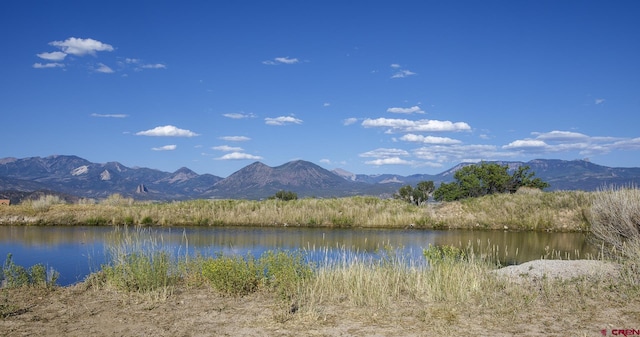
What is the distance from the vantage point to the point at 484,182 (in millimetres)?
49469

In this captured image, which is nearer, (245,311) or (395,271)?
(245,311)

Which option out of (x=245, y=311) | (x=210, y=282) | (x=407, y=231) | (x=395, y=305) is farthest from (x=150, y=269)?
(x=407, y=231)

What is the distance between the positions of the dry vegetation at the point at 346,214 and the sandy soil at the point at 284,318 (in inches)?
1036

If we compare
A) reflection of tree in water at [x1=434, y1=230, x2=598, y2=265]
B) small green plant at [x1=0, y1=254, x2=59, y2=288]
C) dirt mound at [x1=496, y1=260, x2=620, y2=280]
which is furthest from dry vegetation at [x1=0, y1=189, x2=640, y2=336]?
reflection of tree in water at [x1=434, y1=230, x2=598, y2=265]

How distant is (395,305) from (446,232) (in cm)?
2379

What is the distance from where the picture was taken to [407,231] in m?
33.0

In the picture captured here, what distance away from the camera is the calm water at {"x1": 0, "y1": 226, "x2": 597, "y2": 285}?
64.1 feet

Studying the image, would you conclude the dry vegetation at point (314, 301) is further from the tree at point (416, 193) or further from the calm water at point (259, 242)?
the tree at point (416, 193)

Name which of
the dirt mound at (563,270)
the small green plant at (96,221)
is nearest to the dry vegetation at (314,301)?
the dirt mound at (563,270)

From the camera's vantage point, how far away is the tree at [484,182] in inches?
1929

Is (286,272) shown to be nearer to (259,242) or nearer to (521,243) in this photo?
(259,242)

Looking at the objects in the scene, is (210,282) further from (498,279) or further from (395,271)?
(498,279)

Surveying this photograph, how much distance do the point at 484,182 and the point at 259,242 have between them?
30.2 meters

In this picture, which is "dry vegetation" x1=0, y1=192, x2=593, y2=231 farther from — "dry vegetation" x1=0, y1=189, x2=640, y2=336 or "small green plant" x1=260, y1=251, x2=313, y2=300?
"small green plant" x1=260, y1=251, x2=313, y2=300
